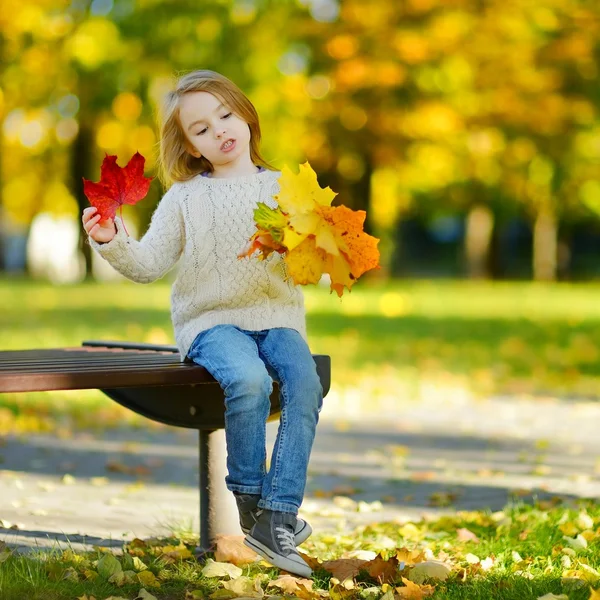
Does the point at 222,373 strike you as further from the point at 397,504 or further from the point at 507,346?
the point at 507,346

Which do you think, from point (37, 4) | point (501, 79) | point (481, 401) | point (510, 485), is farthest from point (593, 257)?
point (510, 485)

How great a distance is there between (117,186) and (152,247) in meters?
0.29

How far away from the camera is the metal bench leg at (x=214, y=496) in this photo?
4160 mm

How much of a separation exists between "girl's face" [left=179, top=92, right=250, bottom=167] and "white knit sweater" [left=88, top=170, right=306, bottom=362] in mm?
128

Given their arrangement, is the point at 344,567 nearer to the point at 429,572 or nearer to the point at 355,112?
the point at 429,572

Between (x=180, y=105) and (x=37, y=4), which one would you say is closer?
(x=180, y=105)

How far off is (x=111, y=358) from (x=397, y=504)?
181cm

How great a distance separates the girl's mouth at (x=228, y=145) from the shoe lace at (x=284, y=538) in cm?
132

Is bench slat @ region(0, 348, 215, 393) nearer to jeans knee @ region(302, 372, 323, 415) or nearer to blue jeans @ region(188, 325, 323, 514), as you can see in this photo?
blue jeans @ region(188, 325, 323, 514)

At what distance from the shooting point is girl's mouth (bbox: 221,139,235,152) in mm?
4137

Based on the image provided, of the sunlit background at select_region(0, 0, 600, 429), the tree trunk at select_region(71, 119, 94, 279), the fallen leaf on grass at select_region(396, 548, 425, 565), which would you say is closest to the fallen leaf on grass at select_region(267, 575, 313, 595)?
the fallen leaf on grass at select_region(396, 548, 425, 565)

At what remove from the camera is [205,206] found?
4078mm

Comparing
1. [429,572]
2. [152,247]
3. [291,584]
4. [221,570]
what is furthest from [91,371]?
[429,572]

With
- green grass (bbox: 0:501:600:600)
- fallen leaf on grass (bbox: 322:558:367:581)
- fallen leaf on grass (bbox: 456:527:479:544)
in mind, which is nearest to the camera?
green grass (bbox: 0:501:600:600)
